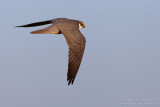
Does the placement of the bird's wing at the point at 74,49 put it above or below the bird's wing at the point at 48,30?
below

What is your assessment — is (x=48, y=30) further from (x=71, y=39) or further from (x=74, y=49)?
(x=74, y=49)

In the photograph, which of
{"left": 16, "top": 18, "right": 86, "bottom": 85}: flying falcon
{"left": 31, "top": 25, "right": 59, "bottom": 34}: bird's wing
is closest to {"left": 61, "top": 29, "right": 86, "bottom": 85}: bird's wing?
{"left": 16, "top": 18, "right": 86, "bottom": 85}: flying falcon

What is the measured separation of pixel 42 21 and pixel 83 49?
2.52m

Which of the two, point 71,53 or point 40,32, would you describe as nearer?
point 71,53

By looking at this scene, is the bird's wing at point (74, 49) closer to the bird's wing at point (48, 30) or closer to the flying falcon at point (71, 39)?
the flying falcon at point (71, 39)

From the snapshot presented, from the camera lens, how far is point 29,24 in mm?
11812

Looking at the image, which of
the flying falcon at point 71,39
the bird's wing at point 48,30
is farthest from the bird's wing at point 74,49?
the bird's wing at point 48,30

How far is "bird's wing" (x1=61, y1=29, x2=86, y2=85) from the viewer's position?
30.7 feet

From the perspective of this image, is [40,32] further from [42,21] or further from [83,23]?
[83,23]

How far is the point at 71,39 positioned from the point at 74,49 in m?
0.35

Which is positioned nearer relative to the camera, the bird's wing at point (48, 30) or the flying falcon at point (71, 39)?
the flying falcon at point (71, 39)

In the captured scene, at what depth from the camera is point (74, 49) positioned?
974 cm

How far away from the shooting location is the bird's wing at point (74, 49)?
937 cm

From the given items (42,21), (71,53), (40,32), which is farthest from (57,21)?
(71,53)
